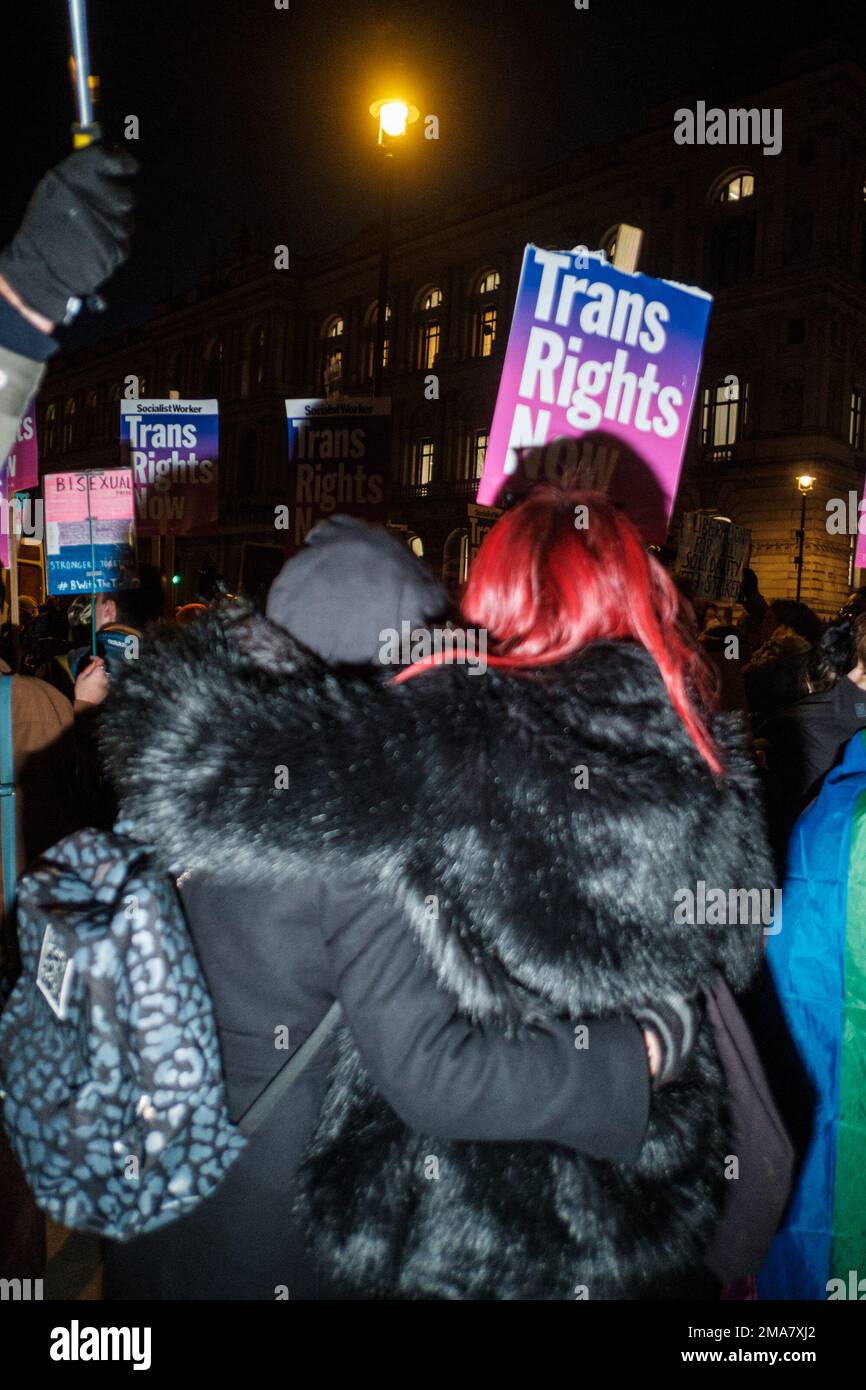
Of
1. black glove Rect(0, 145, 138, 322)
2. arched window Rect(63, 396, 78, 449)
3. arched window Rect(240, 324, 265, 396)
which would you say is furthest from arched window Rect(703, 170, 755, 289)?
arched window Rect(63, 396, 78, 449)

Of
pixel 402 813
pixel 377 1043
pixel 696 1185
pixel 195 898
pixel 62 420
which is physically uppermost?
pixel 62 420

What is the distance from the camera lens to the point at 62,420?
6519cm

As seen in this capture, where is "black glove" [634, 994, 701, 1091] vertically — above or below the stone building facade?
below

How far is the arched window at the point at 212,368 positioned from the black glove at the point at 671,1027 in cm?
5408

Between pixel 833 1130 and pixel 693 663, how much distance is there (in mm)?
1098

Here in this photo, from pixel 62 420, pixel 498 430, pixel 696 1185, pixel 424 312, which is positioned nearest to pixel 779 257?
pixel 424 312

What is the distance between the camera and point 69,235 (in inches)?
57.2

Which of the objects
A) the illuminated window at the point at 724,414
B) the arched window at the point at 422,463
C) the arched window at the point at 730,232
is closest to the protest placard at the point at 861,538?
the illuminated window at the point at 724,414

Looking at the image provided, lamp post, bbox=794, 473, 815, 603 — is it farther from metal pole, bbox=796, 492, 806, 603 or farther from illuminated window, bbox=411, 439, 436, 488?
illuminated window, bbox=411, 439, 436, 488

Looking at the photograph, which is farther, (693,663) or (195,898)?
(693,663)

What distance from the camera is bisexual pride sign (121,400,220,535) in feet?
28.8

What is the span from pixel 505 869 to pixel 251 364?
52494mm

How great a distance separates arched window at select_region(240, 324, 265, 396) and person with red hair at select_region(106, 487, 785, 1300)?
168ft

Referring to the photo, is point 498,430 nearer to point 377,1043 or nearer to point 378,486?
point 377,1043
